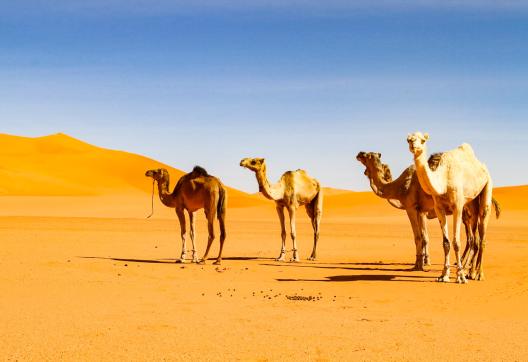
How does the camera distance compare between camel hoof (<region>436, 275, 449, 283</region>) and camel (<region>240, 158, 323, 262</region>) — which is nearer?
camel hoof (<region>436, 275, 449, 283</region>)

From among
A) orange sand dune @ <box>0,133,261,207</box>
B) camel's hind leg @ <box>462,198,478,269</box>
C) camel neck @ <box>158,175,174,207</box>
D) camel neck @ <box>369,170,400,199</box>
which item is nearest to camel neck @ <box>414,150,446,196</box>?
camel's hind leg @ <box>462,198,478,269</box>

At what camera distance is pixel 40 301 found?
10.5 meters

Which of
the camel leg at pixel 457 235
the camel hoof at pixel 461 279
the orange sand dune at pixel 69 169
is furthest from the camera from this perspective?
the orange sand dune at pixel 69 169

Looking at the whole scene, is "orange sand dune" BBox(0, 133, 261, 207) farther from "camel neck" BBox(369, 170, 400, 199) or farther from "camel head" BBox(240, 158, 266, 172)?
"camel neck" BBox(369, 170, 400, 199)

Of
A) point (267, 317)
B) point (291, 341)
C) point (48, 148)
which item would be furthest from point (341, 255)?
point (48, 148)

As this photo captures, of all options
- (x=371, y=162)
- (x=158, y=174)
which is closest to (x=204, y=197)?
(x=158, y=174)

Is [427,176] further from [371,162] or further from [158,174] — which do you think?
[158,174]

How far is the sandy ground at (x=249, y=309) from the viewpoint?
7.57 metres

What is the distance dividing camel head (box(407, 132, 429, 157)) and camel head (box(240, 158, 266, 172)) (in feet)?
17.6

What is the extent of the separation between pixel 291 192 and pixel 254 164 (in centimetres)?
177

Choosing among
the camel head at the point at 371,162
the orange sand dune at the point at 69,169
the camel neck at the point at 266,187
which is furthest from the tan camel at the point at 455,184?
the orange sand dune at the point at 69,169

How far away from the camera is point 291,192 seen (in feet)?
61.2

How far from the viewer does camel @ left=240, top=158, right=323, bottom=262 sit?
57.6 feet

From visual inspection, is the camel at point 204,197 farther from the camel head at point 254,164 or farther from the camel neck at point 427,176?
the camel neck at point 427,176
